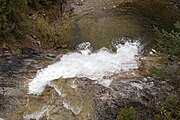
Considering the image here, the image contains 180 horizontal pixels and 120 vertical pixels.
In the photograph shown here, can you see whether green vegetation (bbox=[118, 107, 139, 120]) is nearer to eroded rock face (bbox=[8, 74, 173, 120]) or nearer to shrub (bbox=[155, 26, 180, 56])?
eroded rock face (bbox=[8, 74, 173, 120])

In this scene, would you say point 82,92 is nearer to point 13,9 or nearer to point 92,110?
point 92,110

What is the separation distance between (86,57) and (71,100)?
15.3 ft

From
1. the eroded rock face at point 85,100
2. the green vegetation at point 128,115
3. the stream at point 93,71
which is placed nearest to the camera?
the green vegetation at point 128,115

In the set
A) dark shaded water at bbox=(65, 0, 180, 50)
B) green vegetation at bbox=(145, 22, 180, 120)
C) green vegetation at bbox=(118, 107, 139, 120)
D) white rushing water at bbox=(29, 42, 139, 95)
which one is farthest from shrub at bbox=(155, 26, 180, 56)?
dark shaded water at bbox=(65, 0, 180, 50)

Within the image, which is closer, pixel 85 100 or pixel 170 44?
pixel 170 44

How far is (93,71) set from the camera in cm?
1978

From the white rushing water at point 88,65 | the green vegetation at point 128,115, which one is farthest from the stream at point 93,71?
the green vegetation at point 128,115

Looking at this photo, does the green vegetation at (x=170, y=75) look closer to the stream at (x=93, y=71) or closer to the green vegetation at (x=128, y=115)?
the stream at (x=93, y=71)

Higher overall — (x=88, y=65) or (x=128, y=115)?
(x=128, y=115)

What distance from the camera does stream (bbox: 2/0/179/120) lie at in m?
17.3

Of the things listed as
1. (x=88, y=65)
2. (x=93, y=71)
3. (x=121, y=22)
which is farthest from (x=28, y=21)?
(x=121, y=22)

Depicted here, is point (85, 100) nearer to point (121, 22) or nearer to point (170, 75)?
point (170, 75)

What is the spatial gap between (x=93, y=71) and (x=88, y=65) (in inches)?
28.7

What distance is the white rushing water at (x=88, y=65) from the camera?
19000mm
